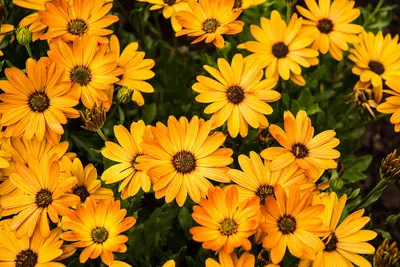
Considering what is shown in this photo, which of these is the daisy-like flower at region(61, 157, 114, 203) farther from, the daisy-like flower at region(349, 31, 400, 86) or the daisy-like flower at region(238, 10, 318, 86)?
the daisy-like flower at region(349, 31, 400, 86)

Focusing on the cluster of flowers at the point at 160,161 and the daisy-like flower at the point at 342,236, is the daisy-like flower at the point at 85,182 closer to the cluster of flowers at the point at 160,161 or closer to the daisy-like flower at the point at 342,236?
the cluster of flowers at the point at 160,161

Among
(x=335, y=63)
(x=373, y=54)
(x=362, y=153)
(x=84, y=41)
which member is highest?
(x=84, y=41)

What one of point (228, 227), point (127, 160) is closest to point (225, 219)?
point (228, 227)

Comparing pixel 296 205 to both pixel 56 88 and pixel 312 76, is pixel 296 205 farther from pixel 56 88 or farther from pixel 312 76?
pixel 312 76

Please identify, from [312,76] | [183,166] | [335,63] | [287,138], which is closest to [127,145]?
[183,166]

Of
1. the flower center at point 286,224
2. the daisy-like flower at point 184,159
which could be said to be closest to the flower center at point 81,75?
the daisy-like flower at point 184,159

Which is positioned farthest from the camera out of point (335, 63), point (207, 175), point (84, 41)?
point (335, 63)

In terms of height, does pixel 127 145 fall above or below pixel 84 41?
below
